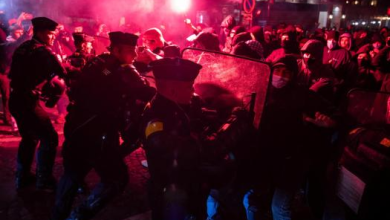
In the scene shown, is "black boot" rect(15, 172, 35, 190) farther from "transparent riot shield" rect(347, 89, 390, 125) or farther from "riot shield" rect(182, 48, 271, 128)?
"transparent riot shield" rect(347, 89, 390, 125)

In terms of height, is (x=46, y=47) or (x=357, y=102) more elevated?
(x=46, y=47)

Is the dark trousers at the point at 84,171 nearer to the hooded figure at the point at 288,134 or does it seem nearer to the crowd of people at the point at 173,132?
the crowd of people at the point at 173,132

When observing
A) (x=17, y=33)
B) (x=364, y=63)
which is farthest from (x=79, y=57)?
(x=364, y=63)

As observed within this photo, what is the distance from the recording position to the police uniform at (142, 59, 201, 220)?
196 centimetres

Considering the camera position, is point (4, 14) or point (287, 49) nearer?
point (287, 49)

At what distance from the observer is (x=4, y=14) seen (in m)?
11.6

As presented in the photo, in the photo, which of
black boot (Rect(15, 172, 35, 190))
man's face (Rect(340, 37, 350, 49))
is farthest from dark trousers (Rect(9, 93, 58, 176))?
man's face (Rect(340, 37, 350, 49))

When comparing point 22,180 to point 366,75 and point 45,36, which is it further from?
point 366,75

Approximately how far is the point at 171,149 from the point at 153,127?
0.20 metres

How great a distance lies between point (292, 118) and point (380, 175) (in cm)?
89

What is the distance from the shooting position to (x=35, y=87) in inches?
144

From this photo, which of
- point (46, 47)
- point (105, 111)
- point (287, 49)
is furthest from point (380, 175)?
point (287, 49)

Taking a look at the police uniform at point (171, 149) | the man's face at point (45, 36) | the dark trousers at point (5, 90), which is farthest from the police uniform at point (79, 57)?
the police uniform at point (171, 149)

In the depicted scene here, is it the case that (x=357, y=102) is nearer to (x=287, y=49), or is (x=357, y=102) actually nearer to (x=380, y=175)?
(x=380, y=175)
